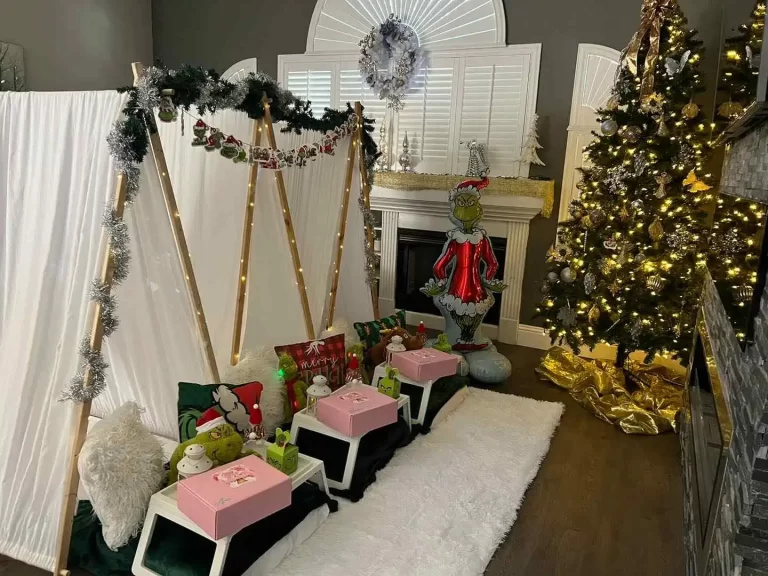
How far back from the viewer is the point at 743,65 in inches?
136

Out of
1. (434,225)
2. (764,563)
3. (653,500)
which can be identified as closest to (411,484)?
(653,500)

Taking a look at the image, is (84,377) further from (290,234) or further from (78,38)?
(78,38)

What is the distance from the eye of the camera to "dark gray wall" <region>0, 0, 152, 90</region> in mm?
5246

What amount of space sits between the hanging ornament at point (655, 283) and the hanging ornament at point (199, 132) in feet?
9.56

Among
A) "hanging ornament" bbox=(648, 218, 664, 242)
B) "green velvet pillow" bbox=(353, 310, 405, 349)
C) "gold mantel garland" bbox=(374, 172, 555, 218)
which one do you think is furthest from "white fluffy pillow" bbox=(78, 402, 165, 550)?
"gold mantel garland" bbox=(374, 172, 555, 218)

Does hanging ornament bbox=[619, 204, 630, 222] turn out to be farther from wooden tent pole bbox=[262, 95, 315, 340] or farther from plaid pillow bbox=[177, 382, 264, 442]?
plaid pillow bbox=[177, 382, 264, 442]

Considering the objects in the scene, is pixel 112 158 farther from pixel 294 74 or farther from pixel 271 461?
pixel 294 74

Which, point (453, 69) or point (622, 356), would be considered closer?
point (622, 356)

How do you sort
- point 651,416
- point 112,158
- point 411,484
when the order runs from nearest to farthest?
point 112,158 → point 411,484 → point 651,416

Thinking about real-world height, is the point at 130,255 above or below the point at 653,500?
above

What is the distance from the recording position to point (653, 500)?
9.43ft

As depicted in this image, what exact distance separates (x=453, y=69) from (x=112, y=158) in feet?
11.8

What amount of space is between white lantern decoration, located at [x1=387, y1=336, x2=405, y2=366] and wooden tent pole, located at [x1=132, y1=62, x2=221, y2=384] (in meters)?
1.09

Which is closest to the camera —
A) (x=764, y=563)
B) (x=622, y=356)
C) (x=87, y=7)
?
(x=764, y=563)
